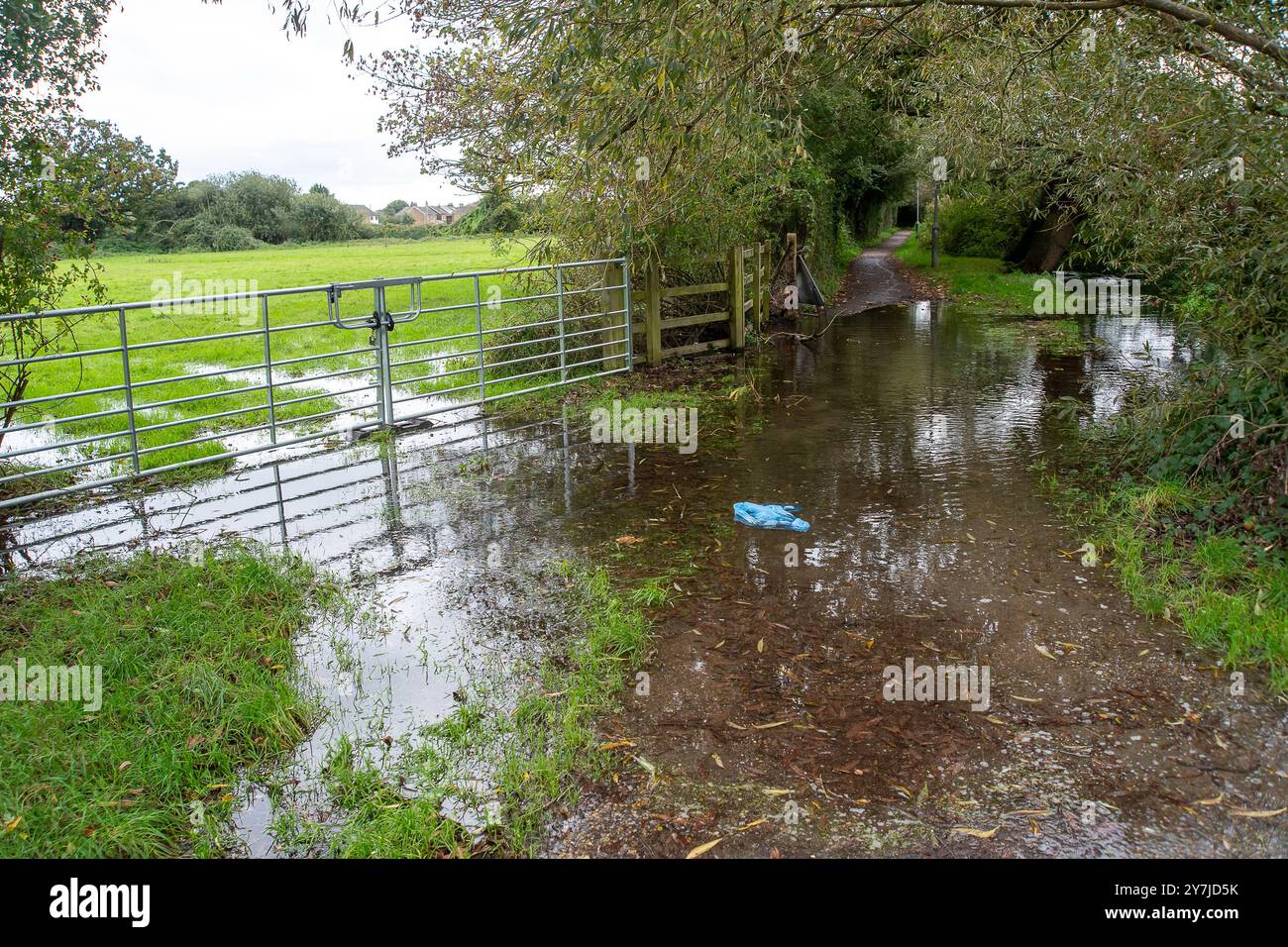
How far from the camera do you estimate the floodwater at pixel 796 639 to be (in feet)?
11.7

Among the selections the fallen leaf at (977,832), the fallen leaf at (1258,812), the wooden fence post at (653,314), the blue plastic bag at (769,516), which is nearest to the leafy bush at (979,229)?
the wooden fence post at (653,314)

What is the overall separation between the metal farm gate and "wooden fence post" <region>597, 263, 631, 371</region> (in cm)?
2

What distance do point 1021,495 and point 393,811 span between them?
5651mm

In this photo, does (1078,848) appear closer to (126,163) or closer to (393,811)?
(393,811)

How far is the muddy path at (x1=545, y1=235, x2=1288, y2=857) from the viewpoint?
3463mm

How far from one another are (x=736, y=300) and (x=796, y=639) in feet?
33.6

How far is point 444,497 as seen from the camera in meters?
7.69

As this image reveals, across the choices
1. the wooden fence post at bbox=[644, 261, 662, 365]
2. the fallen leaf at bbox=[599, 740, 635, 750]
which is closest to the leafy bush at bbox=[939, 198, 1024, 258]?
the wooden fence post at bbox=[644, 261, 662, 365]

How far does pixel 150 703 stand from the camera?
13.9ft

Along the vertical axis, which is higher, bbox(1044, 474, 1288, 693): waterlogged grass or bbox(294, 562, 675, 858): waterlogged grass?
bbox(1044, 474, 1288, 693): waterlogged grass

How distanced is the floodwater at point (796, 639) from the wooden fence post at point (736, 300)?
5121 mm

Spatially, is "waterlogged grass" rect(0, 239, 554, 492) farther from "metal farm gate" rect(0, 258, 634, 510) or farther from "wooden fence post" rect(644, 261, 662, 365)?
"wooden fence post" rect(644, 261, 662, 365)

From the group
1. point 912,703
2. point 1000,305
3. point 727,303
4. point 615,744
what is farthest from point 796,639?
point 1000,305
